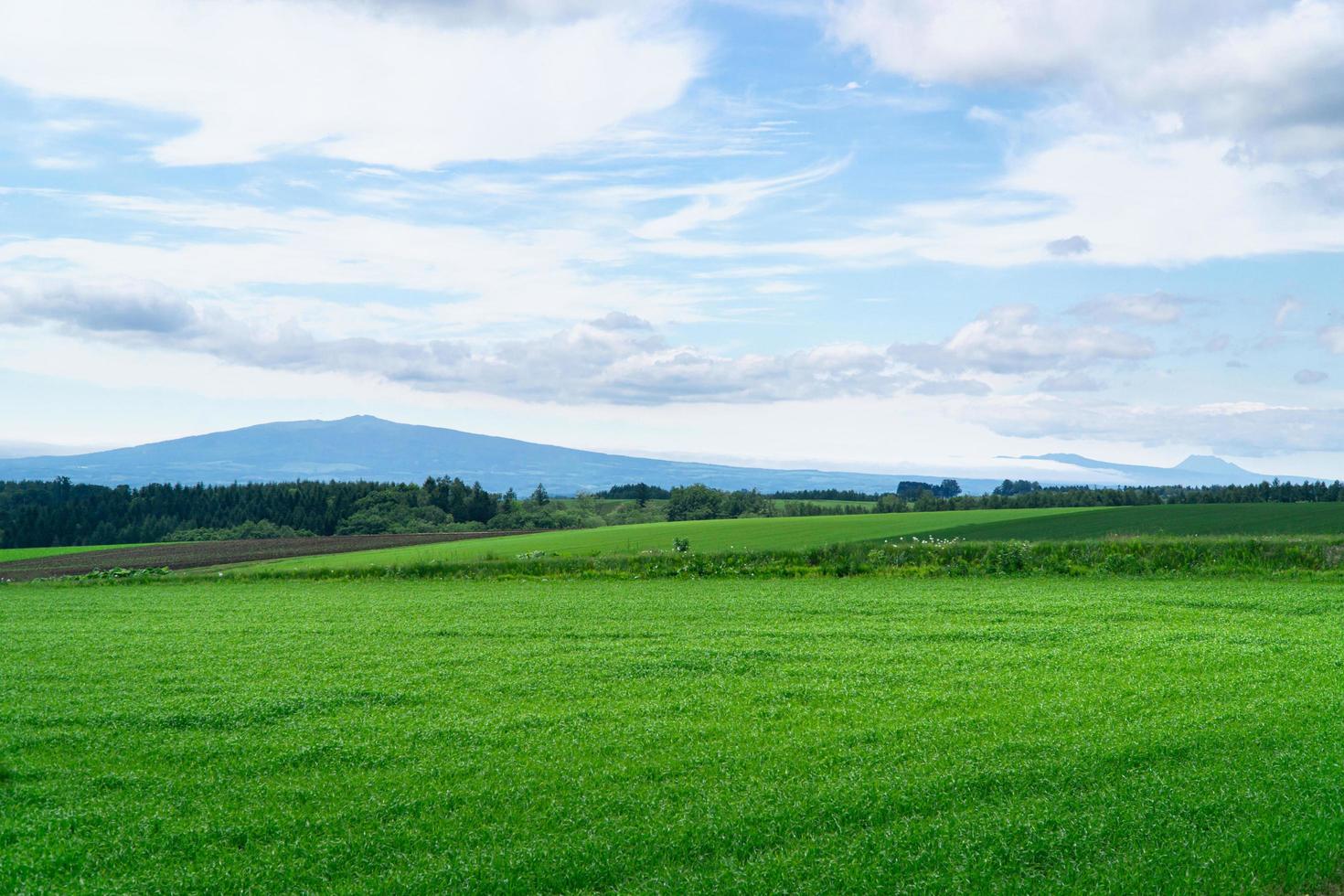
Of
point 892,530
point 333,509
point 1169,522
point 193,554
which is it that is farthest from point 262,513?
point 1169,522

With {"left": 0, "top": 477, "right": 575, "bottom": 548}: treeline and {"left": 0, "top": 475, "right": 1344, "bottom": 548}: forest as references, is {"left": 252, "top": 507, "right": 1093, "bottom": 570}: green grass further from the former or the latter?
{"left": 0, "top": 477, "right": 575, "bottom": 548}: treeline

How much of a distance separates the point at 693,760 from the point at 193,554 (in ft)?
233

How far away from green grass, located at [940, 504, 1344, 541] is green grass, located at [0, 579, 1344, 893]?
32343 millimetres

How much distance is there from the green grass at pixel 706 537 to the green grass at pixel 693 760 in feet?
117

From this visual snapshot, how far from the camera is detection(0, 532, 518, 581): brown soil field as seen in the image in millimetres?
60372

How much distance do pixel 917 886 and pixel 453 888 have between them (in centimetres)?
431

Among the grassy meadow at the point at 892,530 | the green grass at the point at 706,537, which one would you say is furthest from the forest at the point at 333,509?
the grassy meadow at the point at 892,530

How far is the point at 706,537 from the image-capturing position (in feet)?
226

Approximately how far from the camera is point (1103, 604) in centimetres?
2570

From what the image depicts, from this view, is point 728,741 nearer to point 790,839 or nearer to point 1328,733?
point 790,839

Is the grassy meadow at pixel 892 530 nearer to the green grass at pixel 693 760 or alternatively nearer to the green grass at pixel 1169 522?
the green grass at pixel 1169 522

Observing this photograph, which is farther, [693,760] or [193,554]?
[193,554]

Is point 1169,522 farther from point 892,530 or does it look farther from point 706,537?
point 706,537

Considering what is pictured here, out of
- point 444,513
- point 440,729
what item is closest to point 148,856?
point 440,729
